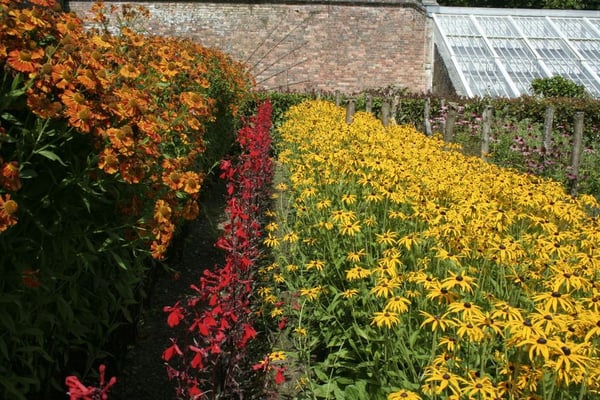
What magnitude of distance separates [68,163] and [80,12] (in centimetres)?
1929

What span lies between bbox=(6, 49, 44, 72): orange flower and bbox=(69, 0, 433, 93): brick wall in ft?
59.3

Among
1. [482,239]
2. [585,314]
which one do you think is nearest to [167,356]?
[585,314]

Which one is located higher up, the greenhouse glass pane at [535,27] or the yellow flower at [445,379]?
the greenhouse glass pane at [535,27]

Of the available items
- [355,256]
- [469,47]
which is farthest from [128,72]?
[469,47]

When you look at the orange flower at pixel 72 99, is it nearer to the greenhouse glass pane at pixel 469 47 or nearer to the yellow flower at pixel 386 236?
the yellow flower at pixel 386 236

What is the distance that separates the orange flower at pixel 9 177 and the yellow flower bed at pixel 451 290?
128 centimetres

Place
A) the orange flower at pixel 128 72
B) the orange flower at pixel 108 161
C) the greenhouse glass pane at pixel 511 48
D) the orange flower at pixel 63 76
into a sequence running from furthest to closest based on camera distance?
the greenhouse glass pane at pixel 511 48 < the orange flower at pixel 128 72 < the orange flower at pixel 108 161 < the orange flower at pixel 63 76

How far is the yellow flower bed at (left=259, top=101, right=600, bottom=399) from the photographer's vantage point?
1.66 meters

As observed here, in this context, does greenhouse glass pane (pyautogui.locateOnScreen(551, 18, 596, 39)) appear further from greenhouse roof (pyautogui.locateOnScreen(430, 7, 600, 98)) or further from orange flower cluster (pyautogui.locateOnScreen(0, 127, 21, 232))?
orange flower cluster (pyautogui.locateOnScreen(0, 127, 21, 232))

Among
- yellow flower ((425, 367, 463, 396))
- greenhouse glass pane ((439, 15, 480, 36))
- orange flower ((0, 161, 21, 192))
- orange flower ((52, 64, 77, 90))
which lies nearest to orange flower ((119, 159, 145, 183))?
orange flower ((52, 64, 77, 90))

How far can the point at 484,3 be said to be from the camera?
3572cm

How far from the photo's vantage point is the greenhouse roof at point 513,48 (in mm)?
17766

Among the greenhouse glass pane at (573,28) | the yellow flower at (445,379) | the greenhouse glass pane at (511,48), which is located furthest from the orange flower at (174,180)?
the greenhouse glass pane at (573,28)

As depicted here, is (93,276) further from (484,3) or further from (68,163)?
(484,3)
